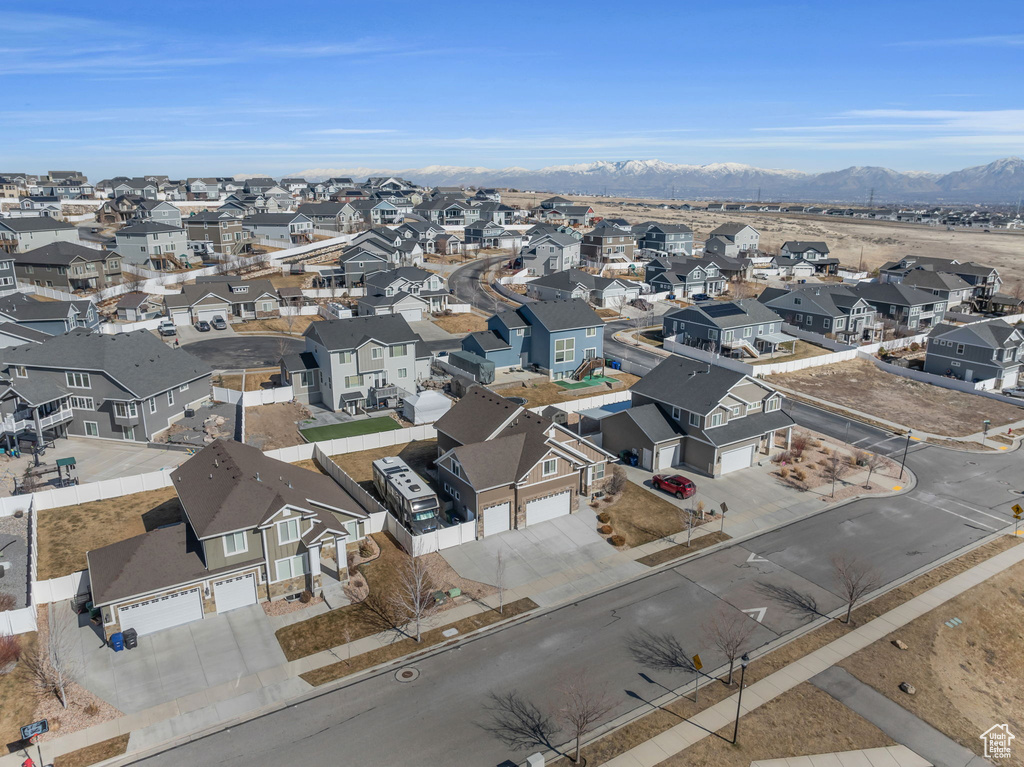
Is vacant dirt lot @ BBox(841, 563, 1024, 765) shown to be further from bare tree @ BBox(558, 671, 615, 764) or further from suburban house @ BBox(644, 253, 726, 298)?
suburban house @ BBox(644, 253, 726, 298)

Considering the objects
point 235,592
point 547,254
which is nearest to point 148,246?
point 547,254

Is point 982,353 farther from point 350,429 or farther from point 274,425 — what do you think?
point 274,425

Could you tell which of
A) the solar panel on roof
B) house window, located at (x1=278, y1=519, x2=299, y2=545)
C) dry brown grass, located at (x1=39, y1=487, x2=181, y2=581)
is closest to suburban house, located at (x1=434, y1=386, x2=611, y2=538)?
house window, located at (x1=278, y1=519, x2=299, y2=545)

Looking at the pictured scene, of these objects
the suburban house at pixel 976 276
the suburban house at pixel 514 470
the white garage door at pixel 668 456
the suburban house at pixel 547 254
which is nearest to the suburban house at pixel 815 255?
the suburban house at pixel 976 276

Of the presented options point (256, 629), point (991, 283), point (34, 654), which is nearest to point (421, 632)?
point (256, 629)

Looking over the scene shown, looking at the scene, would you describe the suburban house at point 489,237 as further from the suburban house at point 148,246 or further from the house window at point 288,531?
the house window at point 288,531
